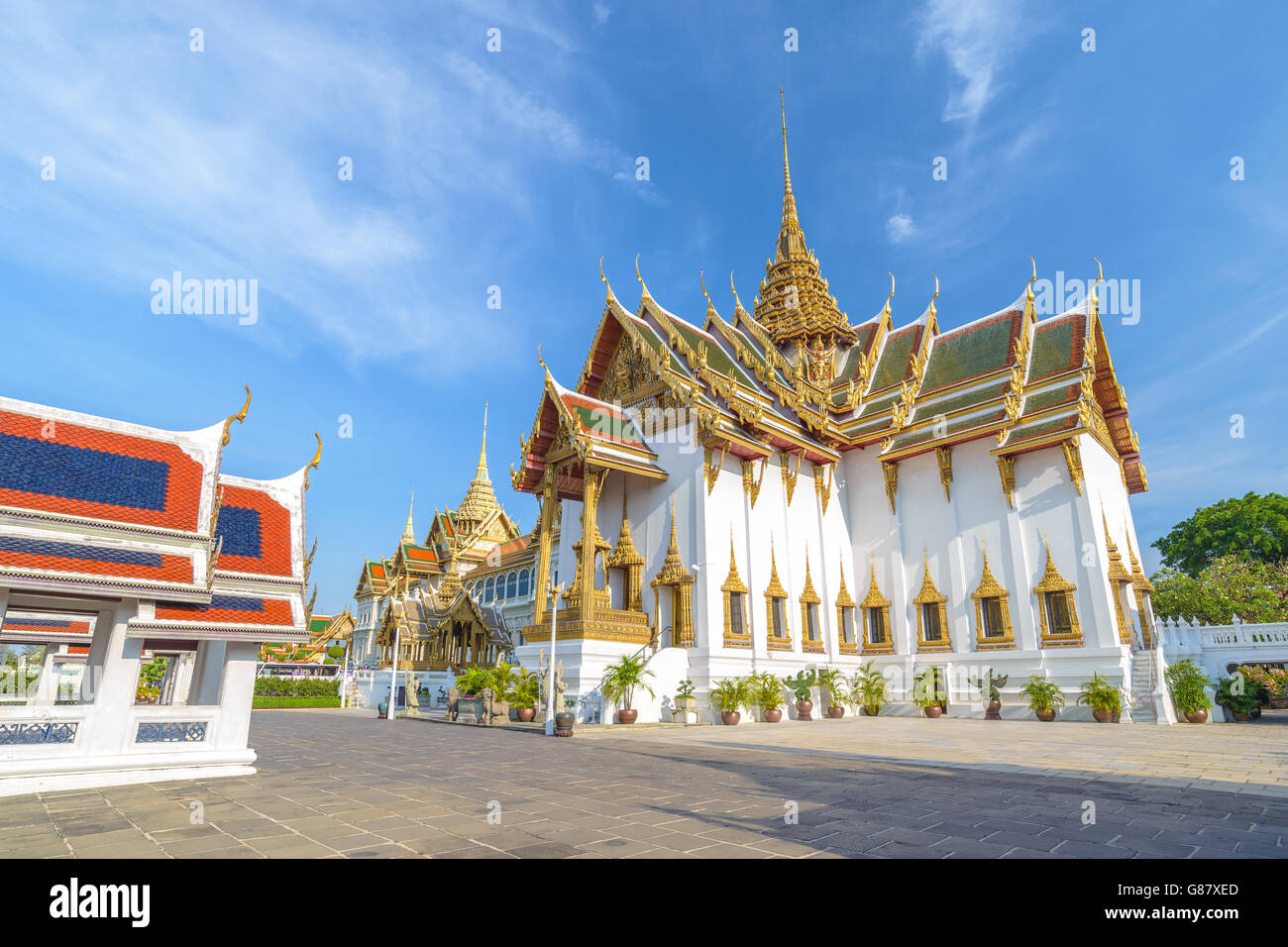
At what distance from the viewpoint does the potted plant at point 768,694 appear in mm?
17766

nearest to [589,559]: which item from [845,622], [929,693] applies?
[845,622]

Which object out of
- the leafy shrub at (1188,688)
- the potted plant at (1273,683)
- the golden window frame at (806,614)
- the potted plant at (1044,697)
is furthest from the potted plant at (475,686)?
the potted plant at (1273,683)

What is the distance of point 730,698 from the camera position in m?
16.9

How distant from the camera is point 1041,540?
18891 mm

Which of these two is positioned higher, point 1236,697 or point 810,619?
point 810,619

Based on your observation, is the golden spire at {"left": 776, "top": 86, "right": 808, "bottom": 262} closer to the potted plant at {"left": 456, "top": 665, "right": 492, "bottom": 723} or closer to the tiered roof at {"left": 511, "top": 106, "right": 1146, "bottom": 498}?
the tiered roof at {"left": 511, "top": 106, "right": 1146, "bottom": 498}

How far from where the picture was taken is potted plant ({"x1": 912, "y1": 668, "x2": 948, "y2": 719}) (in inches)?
Answer: 750

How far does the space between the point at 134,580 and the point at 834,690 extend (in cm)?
1739

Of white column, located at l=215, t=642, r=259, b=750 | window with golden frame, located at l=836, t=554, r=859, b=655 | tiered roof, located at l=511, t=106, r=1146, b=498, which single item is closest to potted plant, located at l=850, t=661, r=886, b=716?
window with golden frame, located at l=836, t=554, r=859, b=655

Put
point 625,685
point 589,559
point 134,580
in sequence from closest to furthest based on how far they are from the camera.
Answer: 1. point 134,580
2. point 625,685
3. point 589,559

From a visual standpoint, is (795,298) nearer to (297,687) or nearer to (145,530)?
(145,530)

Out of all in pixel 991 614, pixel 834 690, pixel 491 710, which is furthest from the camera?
pixel 834 690

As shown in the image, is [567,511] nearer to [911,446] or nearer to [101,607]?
[911,446]
